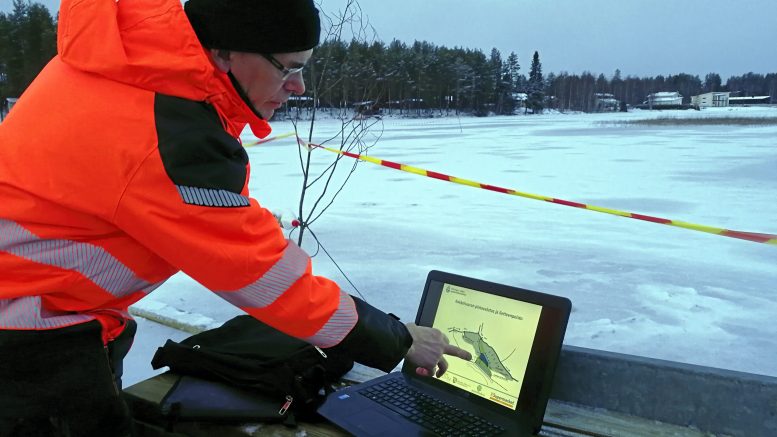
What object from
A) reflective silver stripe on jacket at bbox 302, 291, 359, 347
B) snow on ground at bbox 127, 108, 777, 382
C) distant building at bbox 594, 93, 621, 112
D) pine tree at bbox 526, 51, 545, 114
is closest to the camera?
reflective silver stripe on jacket at bbox 302, 291, 359, 347

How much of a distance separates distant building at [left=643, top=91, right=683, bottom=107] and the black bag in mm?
108459

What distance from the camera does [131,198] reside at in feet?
3.49

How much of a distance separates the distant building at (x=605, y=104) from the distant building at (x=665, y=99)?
34.8ft

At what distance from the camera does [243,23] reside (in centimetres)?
121

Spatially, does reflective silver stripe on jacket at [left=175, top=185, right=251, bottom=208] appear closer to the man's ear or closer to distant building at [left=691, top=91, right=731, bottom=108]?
the man's ear

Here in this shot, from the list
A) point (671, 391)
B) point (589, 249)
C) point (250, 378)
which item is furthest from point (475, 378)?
point (589, 249)

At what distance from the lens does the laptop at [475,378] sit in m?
1.63

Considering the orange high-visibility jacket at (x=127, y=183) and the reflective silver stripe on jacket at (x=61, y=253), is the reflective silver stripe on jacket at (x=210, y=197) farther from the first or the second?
the reflective silver stripe on jacket at (x=61, y=253)

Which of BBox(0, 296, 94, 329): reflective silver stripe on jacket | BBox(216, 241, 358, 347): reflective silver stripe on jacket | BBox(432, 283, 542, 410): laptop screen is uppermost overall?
BBox(216, 241, 358, 347): reflective silver stripe on jacket

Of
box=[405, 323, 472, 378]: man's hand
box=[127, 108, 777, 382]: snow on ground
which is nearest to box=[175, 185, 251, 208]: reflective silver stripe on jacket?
box=[405, 323, 472, 378]: man's hand

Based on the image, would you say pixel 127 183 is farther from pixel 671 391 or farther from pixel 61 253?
pixel 671 391

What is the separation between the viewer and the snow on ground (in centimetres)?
350

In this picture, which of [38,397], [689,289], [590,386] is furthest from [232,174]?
[689,289]

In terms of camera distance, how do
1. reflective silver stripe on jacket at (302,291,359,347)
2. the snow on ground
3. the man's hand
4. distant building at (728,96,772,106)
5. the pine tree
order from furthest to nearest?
1. distant building at (728,96,772,106)
2. the pine tree
3. the snow on ground
4. the man's hand
5. reflective silver stripe on jacket at (302,291,359,347)
